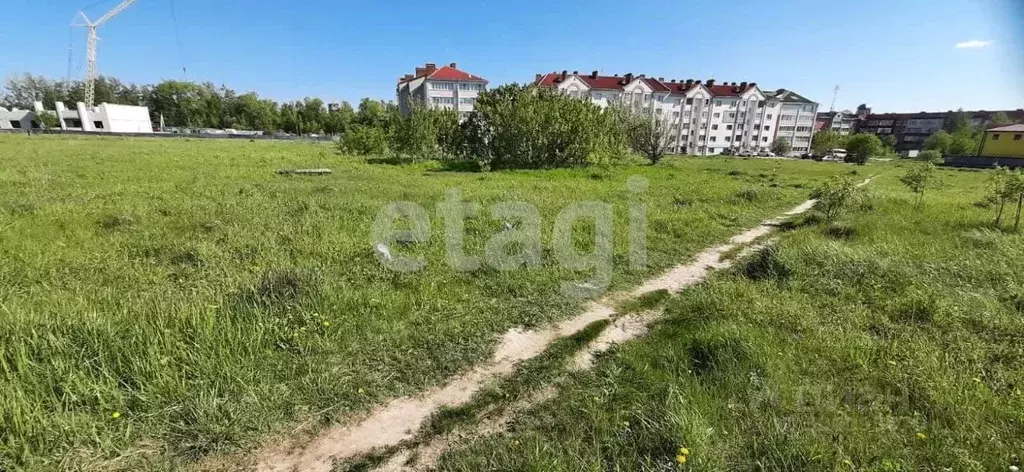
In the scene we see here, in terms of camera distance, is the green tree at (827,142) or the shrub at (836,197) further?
the green tree at (827,142)

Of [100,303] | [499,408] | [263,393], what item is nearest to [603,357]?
[499,408]

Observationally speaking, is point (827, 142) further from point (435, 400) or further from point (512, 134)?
point (435, 400)

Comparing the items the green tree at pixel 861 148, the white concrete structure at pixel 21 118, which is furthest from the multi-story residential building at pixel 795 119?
the white concrete structure at pixel 21 118

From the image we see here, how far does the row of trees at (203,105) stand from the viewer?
267 feet

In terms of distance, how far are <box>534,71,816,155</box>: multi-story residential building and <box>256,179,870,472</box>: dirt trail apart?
58437 mm

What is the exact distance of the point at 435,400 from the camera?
3.50 meters

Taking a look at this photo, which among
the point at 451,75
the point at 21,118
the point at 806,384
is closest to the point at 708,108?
the point at 451,75

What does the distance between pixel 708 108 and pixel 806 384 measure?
7331cm

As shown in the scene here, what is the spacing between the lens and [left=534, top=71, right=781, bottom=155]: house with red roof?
5997 cm

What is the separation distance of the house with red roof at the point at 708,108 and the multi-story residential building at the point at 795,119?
57.8 inches

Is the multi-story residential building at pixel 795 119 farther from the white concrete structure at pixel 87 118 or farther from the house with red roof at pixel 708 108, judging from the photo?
Result: the white concrete structure at pixel 87 118

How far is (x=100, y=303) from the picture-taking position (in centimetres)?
439

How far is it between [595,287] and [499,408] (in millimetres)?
2999

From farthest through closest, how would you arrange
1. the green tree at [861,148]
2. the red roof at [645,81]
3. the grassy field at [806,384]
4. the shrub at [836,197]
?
the red roof at [645,81] → the green tree at [861,148] → the shrub at [836,197] → the grassy field at [806,384]
